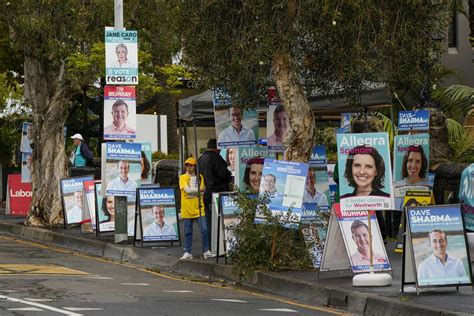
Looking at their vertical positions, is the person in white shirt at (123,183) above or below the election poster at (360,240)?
above

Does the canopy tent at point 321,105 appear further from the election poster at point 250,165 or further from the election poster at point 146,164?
the election poster at point 146,164

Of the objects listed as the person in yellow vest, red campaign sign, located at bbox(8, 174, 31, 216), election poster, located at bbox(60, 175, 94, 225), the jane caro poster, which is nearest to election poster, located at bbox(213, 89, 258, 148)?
the person in yellow vest

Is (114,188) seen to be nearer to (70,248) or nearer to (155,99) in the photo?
(70,248)

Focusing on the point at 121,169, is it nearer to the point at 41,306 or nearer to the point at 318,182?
the point at 318,182

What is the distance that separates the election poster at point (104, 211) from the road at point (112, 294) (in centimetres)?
269

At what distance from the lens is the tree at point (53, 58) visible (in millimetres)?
22828

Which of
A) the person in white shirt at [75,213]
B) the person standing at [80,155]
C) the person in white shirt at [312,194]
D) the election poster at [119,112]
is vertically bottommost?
the person in white shirt at [75,213]

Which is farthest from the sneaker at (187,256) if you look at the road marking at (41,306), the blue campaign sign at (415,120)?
the road marking at (41,306)

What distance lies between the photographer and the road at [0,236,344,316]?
12.4m

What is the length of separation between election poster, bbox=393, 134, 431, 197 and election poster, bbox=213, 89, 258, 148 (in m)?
2.50

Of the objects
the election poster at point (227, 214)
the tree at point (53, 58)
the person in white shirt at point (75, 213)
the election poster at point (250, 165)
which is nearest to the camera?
the election poster at point (227, 214)

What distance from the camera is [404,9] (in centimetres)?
1579

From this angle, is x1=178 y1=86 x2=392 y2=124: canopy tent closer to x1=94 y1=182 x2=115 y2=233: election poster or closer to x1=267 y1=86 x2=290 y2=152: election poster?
x1=267 y1=86 x2=290 y2=152: election poster

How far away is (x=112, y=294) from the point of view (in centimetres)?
1388
